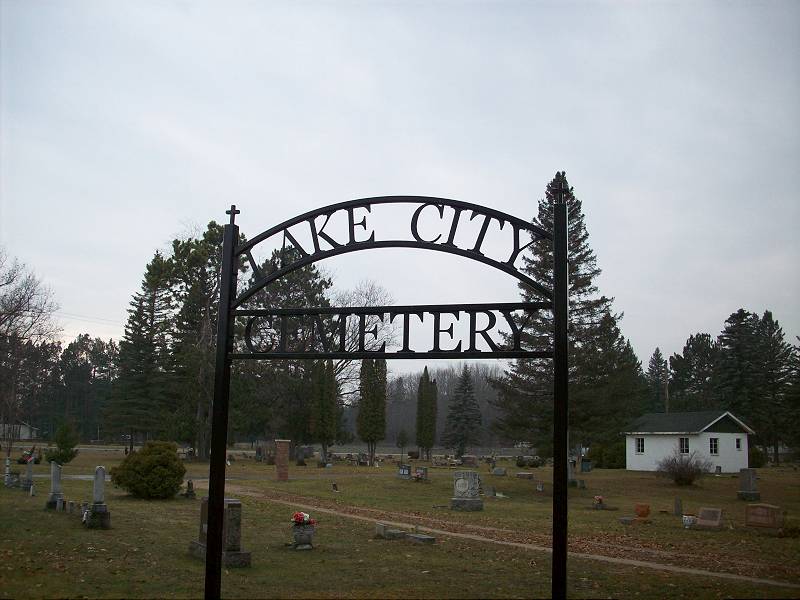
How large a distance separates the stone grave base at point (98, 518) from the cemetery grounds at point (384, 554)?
0.18m

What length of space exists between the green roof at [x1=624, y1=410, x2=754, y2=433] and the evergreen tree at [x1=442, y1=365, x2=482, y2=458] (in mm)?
20299

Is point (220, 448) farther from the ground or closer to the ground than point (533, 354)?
closer to the ground

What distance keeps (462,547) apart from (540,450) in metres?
23.0

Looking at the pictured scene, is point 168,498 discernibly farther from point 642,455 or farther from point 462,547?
point 642,455

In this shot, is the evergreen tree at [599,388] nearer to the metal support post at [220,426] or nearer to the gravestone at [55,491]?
the gravestone at [55,491]

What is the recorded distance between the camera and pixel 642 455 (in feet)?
160

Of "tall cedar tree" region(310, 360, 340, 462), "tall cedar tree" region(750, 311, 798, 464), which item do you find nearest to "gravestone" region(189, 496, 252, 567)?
"tall cedar tree" region(310, 360, 340, 462)

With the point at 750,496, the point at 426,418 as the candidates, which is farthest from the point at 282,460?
the point at 426,418

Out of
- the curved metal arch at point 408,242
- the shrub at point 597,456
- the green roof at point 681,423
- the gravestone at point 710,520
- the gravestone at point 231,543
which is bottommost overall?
the shrub at point 597,456

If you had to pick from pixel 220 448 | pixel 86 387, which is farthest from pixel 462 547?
pixel 86 387

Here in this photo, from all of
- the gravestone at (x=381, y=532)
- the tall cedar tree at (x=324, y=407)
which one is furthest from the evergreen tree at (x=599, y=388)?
the gravestone at (x=381, y=532)

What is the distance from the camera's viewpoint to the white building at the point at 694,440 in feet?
152

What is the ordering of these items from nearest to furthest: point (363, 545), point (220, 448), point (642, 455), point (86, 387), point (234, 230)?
point (220, 448) → point (234, 230) → point (363, 545) → point (642, 455) → point (86, 387)

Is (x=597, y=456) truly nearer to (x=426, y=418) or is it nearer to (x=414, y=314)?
(x=426, y=418)
